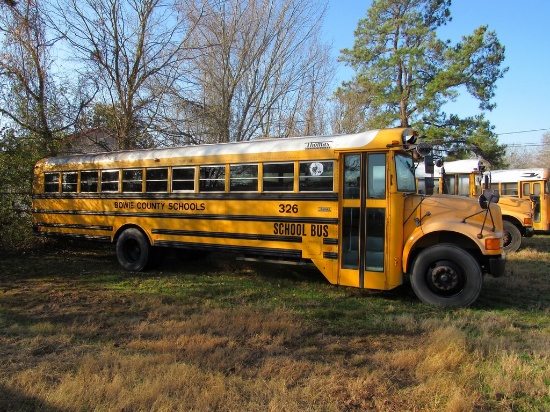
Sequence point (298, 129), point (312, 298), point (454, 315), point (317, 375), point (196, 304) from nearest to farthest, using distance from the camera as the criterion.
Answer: point (317, 375), point (454, 315), point (196, 304), point (312, 298), point (298, 129)

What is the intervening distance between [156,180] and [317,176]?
344cm

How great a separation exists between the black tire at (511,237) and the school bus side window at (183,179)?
9.00 metres

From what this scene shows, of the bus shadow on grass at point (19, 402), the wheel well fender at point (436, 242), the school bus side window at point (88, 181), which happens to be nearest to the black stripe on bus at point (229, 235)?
the wheel well fender at point (436, 242)

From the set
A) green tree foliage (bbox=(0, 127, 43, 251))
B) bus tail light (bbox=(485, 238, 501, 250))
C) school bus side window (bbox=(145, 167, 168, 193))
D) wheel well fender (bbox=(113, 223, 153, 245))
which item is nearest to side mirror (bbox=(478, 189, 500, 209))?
bus tail light (bbox=(485, 238, 501, 250))

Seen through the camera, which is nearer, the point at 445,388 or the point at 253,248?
the point at 445,388

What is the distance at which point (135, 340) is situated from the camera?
14.7ft

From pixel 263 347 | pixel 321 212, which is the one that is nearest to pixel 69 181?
pixel 321 212

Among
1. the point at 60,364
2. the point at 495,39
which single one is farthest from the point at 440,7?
the point at 60,364

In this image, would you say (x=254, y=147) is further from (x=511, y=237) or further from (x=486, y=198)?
(x=511, y=237)

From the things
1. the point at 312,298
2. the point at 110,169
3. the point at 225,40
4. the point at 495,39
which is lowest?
the point at 312,298

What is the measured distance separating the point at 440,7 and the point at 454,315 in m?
23.3

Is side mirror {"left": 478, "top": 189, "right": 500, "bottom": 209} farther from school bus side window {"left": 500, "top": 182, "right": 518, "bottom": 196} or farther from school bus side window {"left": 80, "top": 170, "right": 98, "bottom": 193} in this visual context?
school bus side window {"left": 500, "top": 182, "right": 518, "bottom": 196}

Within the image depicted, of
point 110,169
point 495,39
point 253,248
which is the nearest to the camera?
point 253,248

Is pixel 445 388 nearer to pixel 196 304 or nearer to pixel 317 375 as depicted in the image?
pixel 317 375
